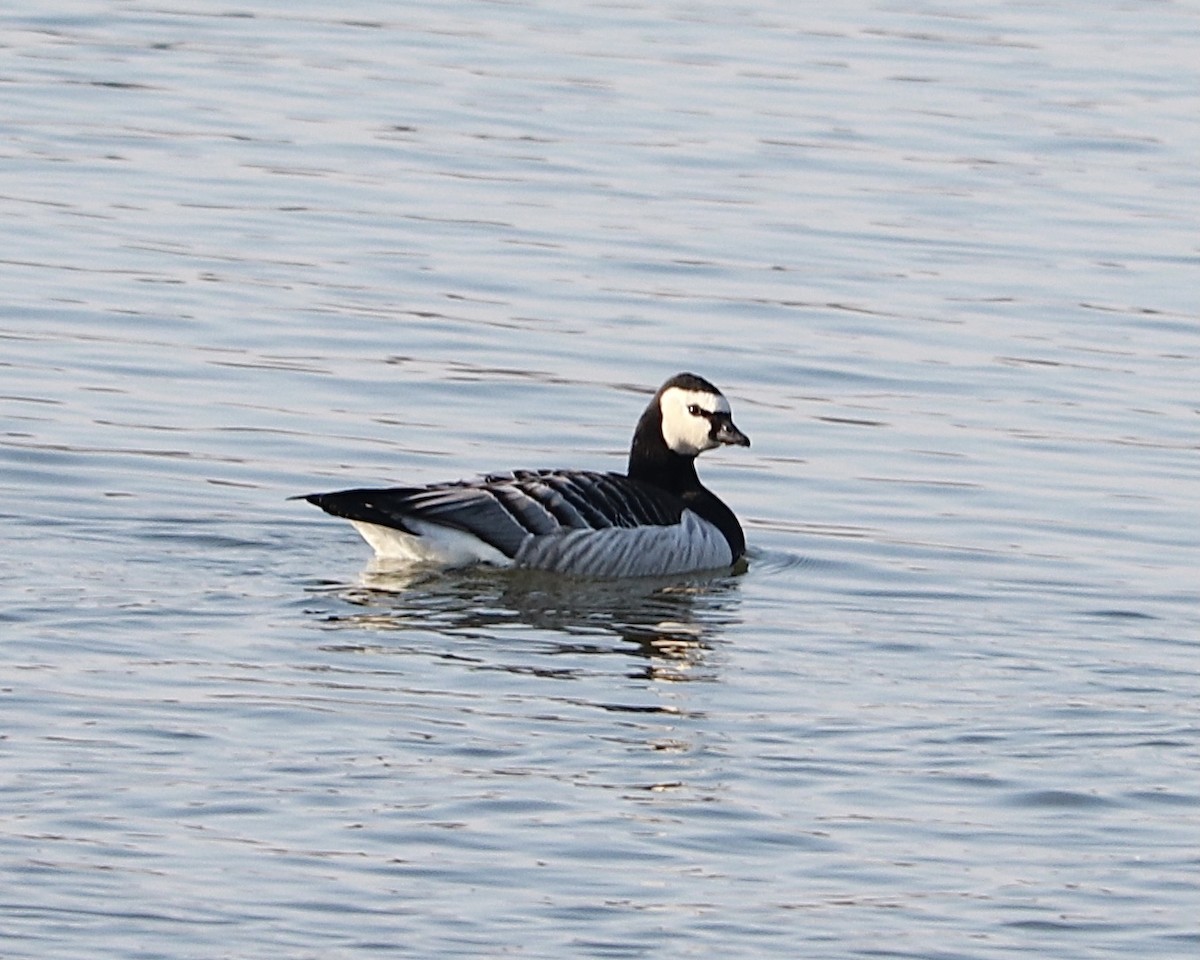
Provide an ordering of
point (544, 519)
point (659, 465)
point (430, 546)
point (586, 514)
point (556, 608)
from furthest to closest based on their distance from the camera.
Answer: point (659, 465), point (586, 514), point (544, 519), point (430, 546), point (556, 608)

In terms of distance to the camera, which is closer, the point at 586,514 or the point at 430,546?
the point at 430,546

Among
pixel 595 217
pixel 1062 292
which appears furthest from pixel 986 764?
pixel 595 217

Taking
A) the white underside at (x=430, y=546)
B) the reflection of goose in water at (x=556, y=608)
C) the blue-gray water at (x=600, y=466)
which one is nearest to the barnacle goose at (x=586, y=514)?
the white underside at (x=430, y=546)

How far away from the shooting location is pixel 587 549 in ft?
50.2

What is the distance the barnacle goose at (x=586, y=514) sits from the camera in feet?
48.4

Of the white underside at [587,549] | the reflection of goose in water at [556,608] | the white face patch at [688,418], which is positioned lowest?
the reflection of goose in water at [556,608]

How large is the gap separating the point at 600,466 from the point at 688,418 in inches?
66.8

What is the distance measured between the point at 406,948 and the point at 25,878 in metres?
1.25

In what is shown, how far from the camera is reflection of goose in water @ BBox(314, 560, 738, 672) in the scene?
13531 mm

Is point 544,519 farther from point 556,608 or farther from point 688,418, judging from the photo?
point 688,418

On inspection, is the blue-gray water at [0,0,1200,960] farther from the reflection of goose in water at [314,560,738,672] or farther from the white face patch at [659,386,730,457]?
the white face patch at [659,386,730,457]

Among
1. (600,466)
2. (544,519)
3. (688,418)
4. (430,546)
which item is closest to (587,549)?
(544,519)

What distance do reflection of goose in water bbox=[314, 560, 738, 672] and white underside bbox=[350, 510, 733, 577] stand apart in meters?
0.07

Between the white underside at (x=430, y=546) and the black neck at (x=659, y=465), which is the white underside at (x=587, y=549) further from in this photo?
the black neck at (x=659, y=465)
